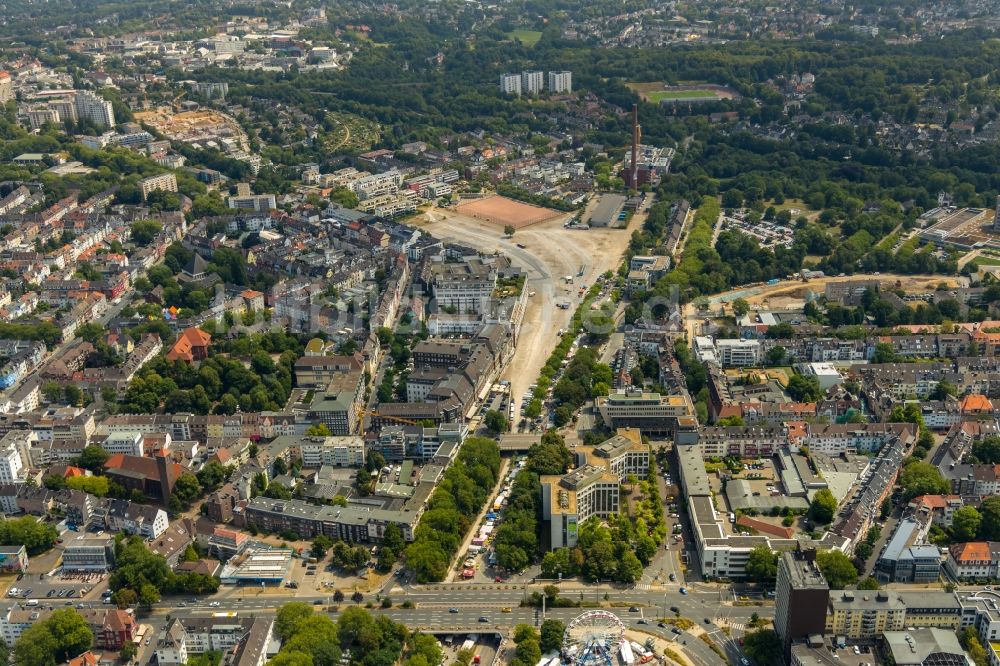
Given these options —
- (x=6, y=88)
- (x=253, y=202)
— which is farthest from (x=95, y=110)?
(x=253, y=202)

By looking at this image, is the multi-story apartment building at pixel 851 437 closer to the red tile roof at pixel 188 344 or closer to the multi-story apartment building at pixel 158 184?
the red tile roof at pixel 188 344

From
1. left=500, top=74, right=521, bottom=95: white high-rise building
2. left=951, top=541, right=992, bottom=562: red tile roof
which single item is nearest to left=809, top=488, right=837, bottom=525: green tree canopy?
left=951, top=541, right=992, bottom=562: red tile roof

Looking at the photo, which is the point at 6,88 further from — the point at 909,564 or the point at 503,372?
the point at 909,564

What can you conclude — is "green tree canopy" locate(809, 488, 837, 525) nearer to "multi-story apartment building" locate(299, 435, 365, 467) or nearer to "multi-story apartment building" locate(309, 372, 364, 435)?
"multi-story apartment building" locate(299, 435, 365, 467)

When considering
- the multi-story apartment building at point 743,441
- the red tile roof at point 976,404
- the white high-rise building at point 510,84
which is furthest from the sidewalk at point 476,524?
the white high-rise building at point 510,84

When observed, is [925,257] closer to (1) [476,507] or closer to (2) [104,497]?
(1) [476,507]

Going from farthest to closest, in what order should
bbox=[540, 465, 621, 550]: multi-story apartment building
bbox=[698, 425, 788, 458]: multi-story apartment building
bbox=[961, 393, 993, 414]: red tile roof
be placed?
bbox=[961, 393, 993, 414]: red tile roof → bbox=[698, 425, 788, 458]: multi-story apartment building → bbox=[540, 465, 621, 550]: multi-story apartment building
